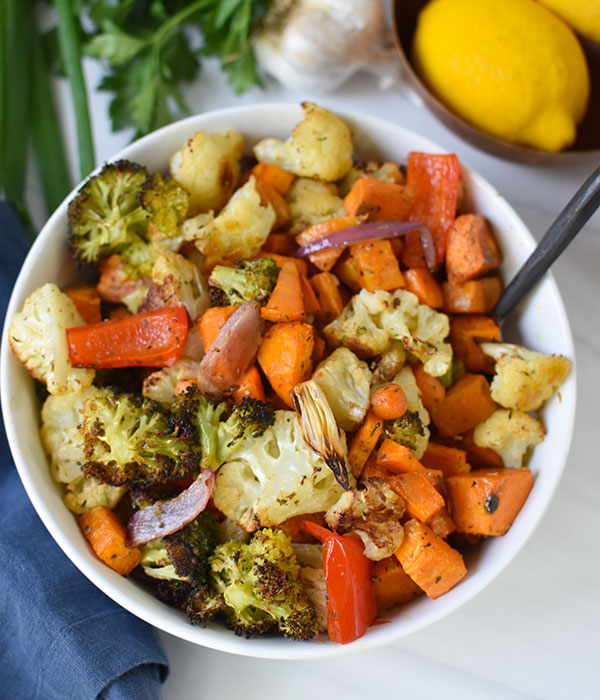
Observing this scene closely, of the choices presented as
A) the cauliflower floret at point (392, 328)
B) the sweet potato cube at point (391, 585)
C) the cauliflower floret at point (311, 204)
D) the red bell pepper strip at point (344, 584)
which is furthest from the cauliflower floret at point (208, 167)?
the sweet potato cube at point (391, 585)

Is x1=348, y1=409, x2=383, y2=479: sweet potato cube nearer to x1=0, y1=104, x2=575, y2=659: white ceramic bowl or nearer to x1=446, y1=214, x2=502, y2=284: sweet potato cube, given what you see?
x1=0, y1=104, x2=575, y2=659: white ceramic bowl

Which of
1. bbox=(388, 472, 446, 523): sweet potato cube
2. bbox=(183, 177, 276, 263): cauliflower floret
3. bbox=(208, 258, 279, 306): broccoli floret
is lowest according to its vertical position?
bbox=(388, 472, 446, 523): sweet potato cube

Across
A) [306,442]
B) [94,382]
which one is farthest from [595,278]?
[94,382]

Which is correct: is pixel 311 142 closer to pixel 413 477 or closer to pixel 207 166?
pixel 207 166

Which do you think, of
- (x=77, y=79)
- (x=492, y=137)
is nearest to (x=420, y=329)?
(x=492, y=137)

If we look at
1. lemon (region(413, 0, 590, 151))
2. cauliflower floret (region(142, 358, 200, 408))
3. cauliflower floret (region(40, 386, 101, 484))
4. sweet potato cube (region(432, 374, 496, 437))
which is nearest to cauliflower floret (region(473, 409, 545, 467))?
sweet potato cube (region(432, 374, 496, 437))

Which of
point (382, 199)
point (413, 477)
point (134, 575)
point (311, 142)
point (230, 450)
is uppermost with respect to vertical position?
point (311, 142)

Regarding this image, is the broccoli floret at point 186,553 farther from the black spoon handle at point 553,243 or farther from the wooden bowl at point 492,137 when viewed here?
the wooden bowl at point 492,137
